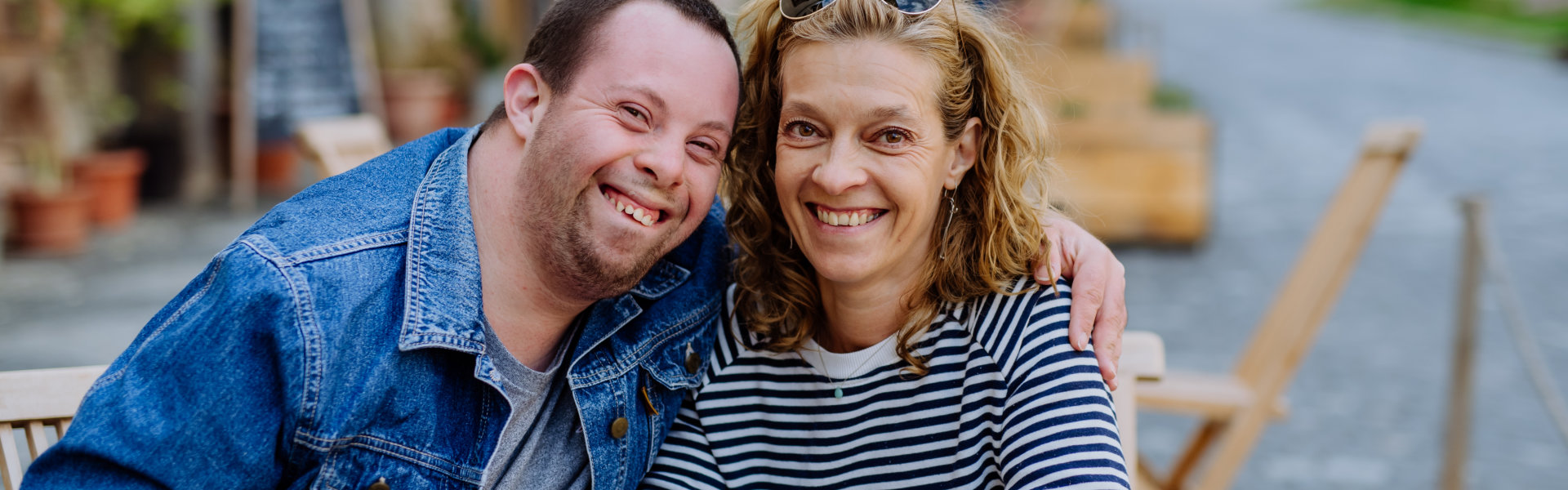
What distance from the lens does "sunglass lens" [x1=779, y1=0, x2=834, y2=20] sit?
1.90 m

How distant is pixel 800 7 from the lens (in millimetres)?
1908

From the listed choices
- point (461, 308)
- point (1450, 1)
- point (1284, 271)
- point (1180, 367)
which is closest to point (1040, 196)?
point (461, 308)

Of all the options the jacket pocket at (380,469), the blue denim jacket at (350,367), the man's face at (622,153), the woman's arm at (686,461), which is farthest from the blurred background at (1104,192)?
the jacket pocket at (380,469)

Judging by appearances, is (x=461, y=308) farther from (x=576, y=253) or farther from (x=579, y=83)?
(x=579, y=83)

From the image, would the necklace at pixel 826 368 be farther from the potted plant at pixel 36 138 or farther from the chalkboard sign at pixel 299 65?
the chalkboard sign at pixel 299 65

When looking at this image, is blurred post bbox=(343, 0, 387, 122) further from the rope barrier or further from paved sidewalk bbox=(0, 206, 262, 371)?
the rope barrier

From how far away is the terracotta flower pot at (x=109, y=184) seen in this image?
6816 millimetres

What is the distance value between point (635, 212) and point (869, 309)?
0.43m

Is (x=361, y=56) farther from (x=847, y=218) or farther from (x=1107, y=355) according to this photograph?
(x=1107, y=355)

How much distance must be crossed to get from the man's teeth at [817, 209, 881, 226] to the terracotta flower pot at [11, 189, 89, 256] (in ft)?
19.1

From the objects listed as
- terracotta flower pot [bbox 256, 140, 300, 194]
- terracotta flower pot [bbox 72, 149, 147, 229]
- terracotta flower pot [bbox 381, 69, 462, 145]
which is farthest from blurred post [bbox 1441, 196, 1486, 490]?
terracotta flower pot [bbox 381, 69, 462, 145]

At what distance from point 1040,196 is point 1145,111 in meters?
6.65

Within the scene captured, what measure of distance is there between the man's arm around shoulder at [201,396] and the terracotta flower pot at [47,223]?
541cm

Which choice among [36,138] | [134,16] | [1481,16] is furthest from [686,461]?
[1481,16]
